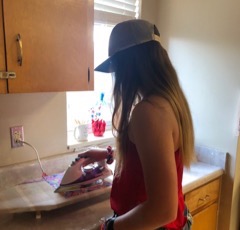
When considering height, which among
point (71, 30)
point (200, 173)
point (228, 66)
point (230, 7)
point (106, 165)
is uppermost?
point (230, 7)

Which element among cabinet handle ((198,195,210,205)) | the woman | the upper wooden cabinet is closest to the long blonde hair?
the woman

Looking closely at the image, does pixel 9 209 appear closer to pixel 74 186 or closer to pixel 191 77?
pixel 74 186

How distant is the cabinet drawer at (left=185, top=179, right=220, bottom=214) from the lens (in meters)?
1.53

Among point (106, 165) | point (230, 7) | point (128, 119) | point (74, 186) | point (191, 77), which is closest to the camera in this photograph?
point (128, 119)

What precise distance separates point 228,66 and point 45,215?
4.35 ft

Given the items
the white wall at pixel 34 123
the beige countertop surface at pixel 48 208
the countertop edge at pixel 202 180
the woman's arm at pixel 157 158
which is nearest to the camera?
the woman's arm at pixel 157 158

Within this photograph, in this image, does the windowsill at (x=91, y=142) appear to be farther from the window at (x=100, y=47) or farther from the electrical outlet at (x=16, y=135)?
the electrical outlet at (x=16, y=135)

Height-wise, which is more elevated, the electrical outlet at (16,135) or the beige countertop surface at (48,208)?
the electrical outlet at (16,135)

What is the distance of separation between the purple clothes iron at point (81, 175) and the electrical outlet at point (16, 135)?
350 mm

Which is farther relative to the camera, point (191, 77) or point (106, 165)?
point (191, 77)

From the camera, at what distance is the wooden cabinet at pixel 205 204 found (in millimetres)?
1561

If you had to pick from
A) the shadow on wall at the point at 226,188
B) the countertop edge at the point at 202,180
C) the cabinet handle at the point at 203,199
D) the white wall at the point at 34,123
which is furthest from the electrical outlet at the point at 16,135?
the shadow on wall at the point at 226,188

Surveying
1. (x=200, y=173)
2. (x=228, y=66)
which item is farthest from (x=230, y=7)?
(x=200, y=173)

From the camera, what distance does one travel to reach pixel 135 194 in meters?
0.94
